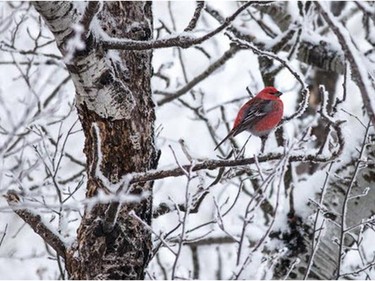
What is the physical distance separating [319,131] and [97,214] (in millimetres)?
4254

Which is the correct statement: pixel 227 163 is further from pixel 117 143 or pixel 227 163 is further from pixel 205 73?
pixel 205 73

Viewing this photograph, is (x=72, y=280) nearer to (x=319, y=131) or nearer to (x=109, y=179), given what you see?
(x=109, y=179)

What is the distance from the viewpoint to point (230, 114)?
6.57 metres

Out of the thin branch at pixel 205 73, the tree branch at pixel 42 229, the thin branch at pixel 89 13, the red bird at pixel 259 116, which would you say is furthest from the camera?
the thin branch at pixel 205 73

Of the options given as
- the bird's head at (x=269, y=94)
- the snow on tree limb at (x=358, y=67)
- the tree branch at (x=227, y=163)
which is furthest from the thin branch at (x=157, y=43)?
the bird's head at (x=269, y=94)

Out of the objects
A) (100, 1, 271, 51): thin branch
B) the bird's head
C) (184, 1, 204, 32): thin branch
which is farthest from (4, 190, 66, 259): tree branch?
the bird's head

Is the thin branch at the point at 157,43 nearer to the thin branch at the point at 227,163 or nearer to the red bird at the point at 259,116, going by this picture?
the thin branch at the point at 227,163

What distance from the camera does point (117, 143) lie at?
2473 millimetres

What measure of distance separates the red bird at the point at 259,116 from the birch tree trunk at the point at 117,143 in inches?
33.3

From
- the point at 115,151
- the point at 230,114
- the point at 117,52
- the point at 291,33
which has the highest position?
the point at 230,114

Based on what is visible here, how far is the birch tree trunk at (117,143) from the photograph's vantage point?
2367 mm

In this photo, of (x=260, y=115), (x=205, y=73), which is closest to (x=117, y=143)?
(x=260, y=115)

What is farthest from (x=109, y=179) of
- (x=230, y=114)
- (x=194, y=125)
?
(x=194, y=125)

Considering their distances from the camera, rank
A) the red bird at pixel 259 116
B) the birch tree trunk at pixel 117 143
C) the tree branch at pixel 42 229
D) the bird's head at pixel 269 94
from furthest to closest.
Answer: the bird's head at pixel 269 94 < the red bird at pixel 259 116 < the tree branch at pixel 42 229 < the birch tree trunk at pixel 117 143
